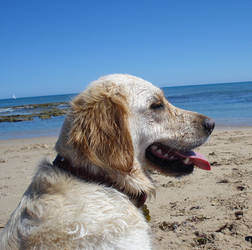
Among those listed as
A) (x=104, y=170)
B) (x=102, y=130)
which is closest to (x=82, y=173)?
(x=104, y=170)

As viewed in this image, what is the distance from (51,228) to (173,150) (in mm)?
1425

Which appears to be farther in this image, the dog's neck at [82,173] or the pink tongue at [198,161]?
the pink tongue at [198,161]

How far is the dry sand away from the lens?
3.46 m

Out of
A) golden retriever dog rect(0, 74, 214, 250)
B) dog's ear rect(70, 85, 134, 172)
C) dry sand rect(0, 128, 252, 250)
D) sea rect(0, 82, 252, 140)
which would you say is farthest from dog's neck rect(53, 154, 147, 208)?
sea rect(0, 82, 252, 140)

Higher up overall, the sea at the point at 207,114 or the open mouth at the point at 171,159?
the open mouth at the point at 171,159

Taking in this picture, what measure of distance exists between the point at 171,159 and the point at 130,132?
23.2 inches

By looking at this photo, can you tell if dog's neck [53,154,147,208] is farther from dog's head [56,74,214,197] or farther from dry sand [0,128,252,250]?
dry sand [0,128,252,250]

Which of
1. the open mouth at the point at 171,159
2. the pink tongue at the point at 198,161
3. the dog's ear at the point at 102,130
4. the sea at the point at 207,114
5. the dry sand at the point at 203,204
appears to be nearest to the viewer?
the dog's ear at the point at 102,130

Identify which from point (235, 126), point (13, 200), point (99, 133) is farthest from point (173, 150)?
point (235, 126)

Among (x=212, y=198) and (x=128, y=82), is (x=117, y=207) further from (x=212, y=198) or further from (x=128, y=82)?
(x=212, y=198)

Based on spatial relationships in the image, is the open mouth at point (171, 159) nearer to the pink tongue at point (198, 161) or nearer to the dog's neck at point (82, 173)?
the pink tongue at point (198, 161)

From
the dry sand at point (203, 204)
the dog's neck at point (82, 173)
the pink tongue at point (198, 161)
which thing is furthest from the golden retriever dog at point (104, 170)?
the dry sand at point (203, 204)

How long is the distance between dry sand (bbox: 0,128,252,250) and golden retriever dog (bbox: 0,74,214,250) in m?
0.48

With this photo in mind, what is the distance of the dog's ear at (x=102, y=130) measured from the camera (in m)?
2.12
